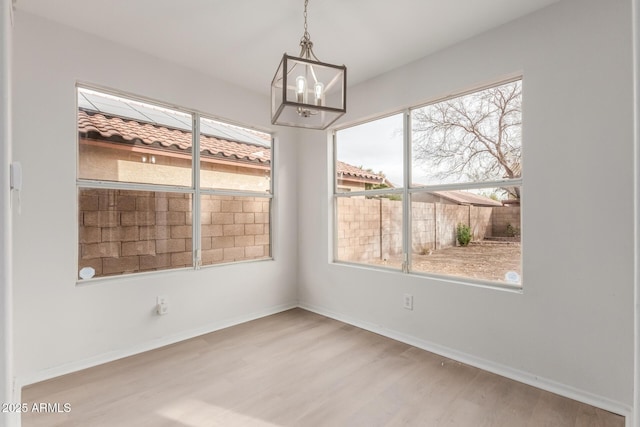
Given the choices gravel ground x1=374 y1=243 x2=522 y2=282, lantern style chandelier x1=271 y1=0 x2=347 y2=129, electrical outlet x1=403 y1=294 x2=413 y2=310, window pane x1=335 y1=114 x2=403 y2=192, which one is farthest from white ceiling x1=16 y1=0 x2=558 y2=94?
electrical outlet x1=403 y1=294 x2=413 y2=310

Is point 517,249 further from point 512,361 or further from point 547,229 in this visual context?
point 512,361

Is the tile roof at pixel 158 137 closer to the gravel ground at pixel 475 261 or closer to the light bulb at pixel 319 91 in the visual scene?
the light bulb at pixel 319 91

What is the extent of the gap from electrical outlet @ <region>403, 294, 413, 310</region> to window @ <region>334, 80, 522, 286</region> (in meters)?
0.26

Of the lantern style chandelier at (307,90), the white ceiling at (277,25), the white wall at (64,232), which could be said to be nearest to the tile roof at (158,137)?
the white wall at (64,232)

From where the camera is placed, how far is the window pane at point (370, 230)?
3.16m

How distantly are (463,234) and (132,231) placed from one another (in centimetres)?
295

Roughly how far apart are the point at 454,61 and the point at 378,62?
671mm

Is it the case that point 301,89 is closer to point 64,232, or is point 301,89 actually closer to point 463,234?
point 463,234

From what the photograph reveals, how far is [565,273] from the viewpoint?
2076 mm

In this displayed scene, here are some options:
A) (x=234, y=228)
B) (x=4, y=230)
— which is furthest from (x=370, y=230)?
(x=4, y=230)

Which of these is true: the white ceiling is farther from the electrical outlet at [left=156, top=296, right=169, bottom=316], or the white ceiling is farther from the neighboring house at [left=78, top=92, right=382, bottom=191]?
the electrical outlet at [left=156, top=296, right=169, bottom=316]

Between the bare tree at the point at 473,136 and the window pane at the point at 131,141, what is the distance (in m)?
2.32

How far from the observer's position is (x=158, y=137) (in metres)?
2.93

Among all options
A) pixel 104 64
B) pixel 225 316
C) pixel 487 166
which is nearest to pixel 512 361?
pixel 487 166
